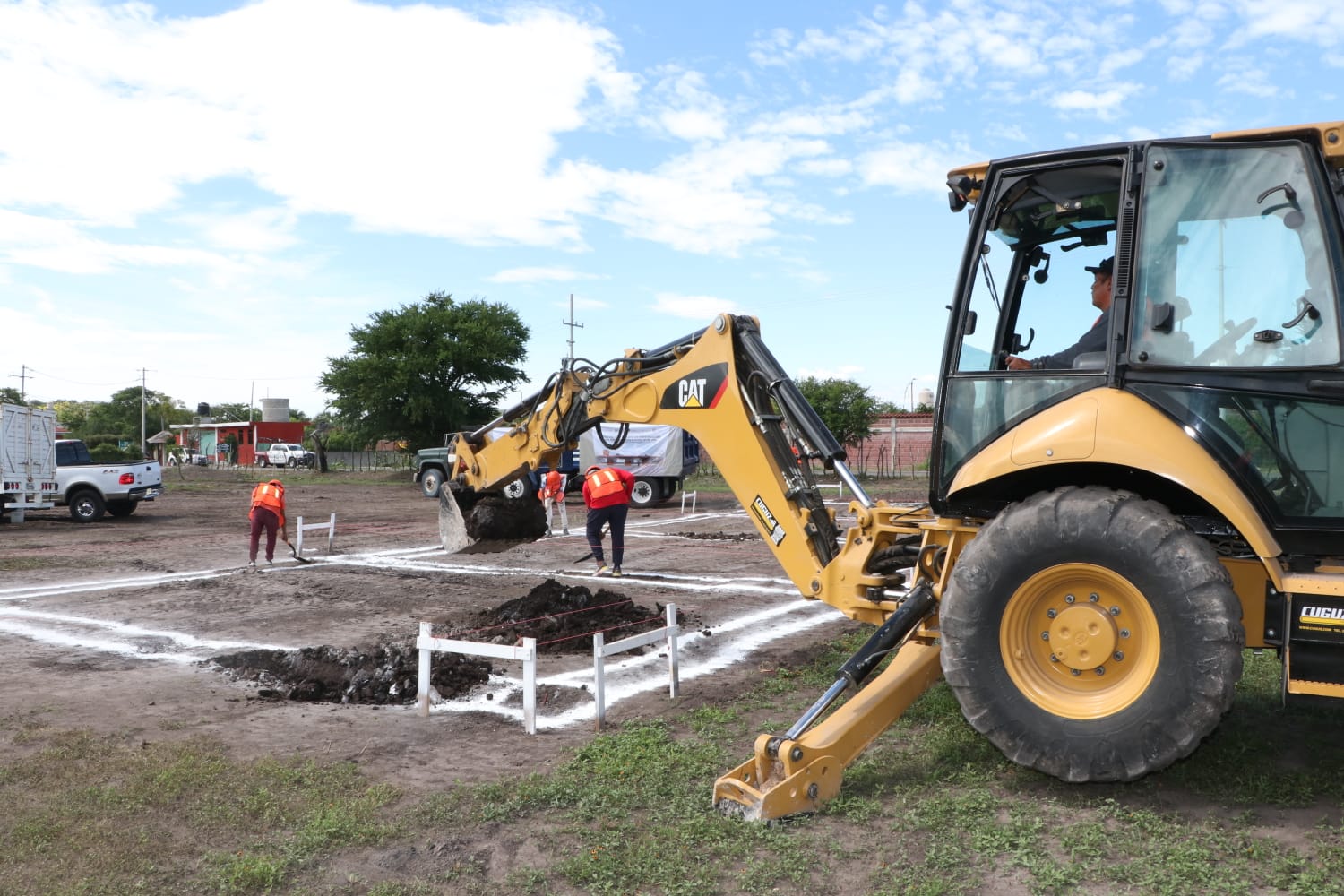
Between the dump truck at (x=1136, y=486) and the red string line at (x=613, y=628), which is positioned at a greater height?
the dump truck at (x=1136, y=486)

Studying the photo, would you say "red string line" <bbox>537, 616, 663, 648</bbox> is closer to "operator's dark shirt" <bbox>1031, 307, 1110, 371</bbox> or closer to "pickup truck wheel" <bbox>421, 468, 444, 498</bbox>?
"operator's dark shirt" <bbox>1031, 307, 1110, 371</bbox>

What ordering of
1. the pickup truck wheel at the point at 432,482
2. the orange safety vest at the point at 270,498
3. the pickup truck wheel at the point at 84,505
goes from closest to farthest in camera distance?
the orange safety vest at the point at 270,498, the pickup truck wheel at the point at 84,505, the pickup truck wheel at the point at 432,482

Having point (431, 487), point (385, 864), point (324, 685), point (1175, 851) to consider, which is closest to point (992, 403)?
point (1175, 851)

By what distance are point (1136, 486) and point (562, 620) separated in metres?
6.01

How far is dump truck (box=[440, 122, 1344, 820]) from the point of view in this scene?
4316mm

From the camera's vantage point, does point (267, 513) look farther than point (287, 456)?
No

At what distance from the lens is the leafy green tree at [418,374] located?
47.0 meters

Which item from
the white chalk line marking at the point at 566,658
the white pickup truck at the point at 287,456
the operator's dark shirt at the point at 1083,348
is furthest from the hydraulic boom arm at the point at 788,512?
the white pickup truck at the point at 287,456

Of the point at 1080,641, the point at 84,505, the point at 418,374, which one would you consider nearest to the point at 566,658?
the point at 1080,641

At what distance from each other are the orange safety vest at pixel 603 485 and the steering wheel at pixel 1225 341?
9.41m

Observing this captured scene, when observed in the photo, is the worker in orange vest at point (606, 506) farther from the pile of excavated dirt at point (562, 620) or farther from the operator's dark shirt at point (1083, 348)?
the operator's dark shirt at point (1083, 348)

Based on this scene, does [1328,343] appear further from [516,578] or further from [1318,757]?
[516,578]

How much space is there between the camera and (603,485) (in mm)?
13422

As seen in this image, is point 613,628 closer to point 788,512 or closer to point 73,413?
point 788,512
